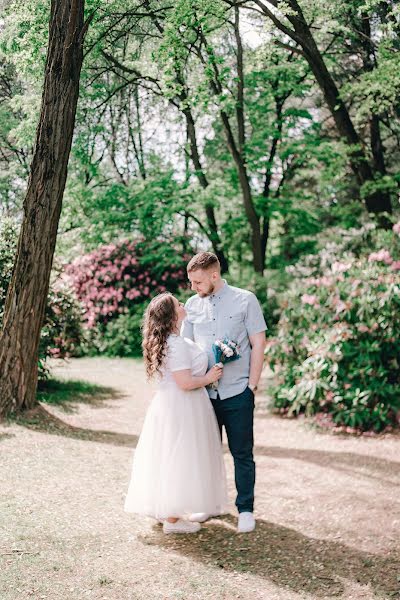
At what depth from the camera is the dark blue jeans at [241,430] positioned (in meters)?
4.46

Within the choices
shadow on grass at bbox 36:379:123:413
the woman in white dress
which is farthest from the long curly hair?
shadow on grass at bbox 36:379:123:413

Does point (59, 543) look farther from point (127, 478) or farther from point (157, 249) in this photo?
point (157, 249)

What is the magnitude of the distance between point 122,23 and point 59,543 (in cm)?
881

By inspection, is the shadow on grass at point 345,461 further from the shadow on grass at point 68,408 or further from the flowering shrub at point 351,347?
the shadow on grass at point 68,408

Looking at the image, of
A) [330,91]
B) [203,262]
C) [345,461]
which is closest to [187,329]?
[203,262]

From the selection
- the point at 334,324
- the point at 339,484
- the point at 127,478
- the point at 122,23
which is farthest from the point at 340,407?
the point at 122,23

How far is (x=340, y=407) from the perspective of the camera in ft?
26.5

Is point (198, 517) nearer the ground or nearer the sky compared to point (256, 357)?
nearer the ground

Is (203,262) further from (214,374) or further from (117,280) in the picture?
(117,280)

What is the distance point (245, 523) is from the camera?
4.64 meters

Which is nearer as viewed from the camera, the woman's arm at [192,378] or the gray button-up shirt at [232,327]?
the woman's arm at [192,378]

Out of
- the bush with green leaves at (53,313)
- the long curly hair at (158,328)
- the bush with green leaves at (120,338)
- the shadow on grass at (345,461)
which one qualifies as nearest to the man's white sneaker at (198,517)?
the long curly hair at (158,328)

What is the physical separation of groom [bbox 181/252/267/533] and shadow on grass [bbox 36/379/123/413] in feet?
15.9

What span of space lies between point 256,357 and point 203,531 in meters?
1.32
